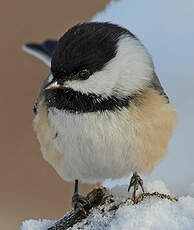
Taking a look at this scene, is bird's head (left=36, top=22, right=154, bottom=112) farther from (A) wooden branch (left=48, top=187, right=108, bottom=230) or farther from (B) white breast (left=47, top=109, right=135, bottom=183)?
(A) wooden branch (left=48, top=187, right=108, bottom=230)

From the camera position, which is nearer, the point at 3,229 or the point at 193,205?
the point at 193,205

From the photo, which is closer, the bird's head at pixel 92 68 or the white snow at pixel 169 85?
the white snow at pixel 169 85

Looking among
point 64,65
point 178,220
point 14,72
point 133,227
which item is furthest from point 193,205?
point 14,72

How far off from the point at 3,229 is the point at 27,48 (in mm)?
1053

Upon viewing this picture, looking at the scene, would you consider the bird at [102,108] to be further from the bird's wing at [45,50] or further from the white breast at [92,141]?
the bird's wing at [45,50]

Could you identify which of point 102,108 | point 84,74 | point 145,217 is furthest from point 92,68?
point 145,217

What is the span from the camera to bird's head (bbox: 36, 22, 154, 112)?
1574 millimetres

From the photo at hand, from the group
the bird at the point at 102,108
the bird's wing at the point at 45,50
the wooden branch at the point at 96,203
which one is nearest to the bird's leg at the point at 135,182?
the bird at the point at 102,108

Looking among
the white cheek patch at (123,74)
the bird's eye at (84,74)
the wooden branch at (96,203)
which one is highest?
the white cheek patch at (123,74)

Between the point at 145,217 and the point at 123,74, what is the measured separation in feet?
1.90

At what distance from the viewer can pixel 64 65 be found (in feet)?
5.17

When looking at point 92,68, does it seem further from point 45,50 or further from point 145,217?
point 45,50

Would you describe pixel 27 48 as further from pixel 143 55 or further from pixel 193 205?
pixel 193 205

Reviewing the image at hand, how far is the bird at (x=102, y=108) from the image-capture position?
1.59m
